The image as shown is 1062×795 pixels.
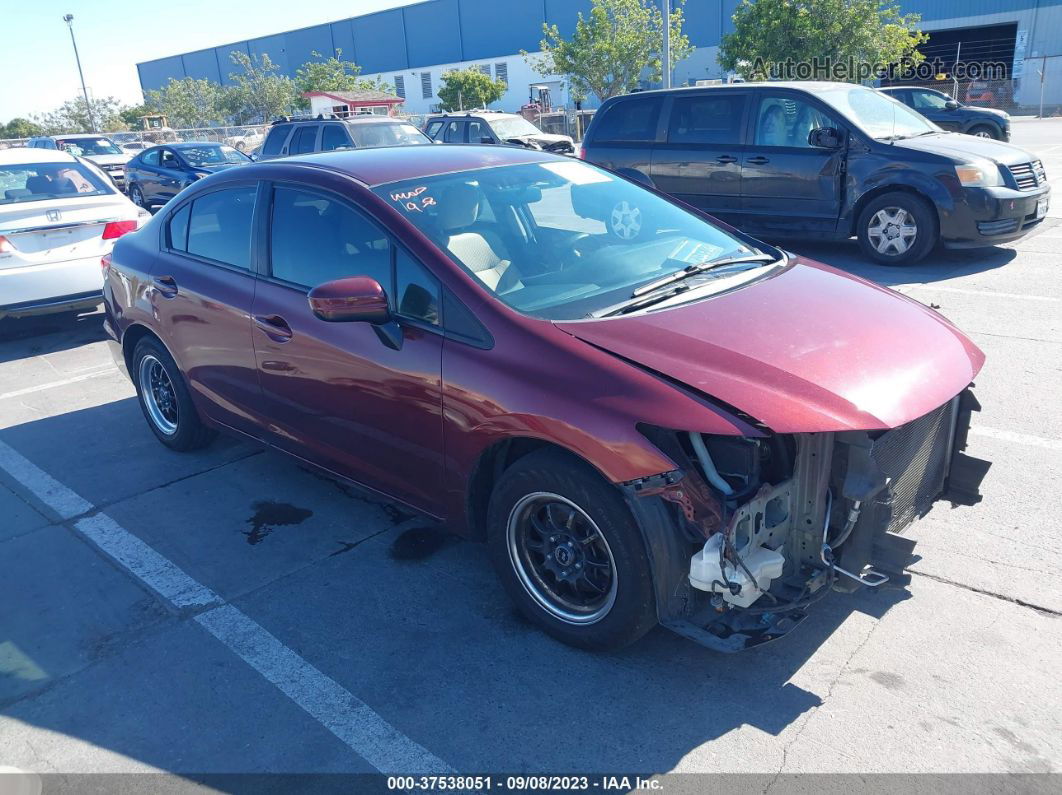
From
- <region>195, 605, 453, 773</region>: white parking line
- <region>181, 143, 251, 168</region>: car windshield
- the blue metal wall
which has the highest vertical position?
the blue metal wall

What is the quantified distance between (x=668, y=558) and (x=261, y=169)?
2.98 meters

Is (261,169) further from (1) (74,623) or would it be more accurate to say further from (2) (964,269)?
(2) (964,269)

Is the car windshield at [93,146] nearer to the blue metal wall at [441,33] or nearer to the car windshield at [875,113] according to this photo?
the car windshield at [875,113]

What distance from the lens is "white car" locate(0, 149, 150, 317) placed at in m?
7.99

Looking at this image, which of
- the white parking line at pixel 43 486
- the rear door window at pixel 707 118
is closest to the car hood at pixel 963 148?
the rear door window at pixel 707 118

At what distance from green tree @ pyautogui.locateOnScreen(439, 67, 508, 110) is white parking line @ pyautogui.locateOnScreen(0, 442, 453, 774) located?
153ft

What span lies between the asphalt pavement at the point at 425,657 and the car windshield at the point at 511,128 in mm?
15572

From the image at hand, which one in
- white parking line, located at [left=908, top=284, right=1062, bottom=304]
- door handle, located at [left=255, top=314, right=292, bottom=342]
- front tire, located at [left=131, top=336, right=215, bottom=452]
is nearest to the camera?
door handle, located at [left=255, top=314, right=292, bottom=342]

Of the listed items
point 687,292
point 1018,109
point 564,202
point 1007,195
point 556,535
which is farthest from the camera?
point 1018,109

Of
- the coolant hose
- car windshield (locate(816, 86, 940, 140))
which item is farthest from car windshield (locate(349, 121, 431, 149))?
the coolant hose

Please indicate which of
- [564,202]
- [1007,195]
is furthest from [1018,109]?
[564,202]

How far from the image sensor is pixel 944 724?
2834mm

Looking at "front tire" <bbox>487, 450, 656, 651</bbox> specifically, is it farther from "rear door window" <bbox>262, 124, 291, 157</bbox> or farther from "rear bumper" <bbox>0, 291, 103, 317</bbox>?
"rear door window" <bbox>262, 124, 291, 157</bbox>

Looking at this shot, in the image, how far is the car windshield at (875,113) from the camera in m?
9.34
